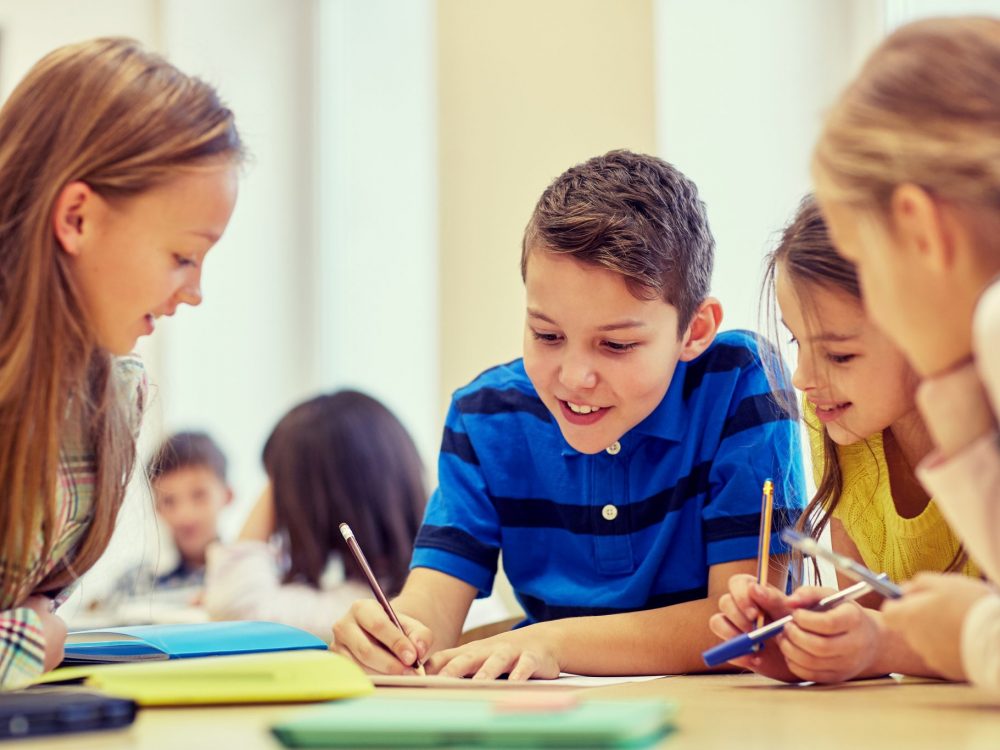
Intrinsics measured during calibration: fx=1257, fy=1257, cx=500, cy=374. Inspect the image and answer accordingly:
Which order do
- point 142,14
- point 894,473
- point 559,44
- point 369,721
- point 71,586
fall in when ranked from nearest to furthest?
point 369,721 → point 71,586 → point 894,473 → point 559,44 → point 142,14

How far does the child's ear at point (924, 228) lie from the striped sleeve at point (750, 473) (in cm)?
53

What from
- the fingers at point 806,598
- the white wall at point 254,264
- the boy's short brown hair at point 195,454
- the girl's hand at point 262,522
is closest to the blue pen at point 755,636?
the fingers at point 806,598

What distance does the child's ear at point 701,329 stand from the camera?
4.51ft

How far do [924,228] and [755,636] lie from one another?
36 cm

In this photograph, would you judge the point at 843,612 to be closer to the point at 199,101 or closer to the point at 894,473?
the point at 894,473

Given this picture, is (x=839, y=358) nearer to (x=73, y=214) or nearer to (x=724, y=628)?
(x=724, y=628)

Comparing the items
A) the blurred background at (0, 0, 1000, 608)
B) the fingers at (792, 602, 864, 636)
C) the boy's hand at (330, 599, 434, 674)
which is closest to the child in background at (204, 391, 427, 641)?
the blurred background at (0, 0, 1000, 608)

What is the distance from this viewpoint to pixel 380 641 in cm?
122

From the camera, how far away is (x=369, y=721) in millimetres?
717

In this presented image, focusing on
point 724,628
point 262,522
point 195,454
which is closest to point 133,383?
point 724,628

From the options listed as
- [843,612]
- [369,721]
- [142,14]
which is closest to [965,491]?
[843,612]

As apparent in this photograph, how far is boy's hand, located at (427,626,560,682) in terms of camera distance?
112cm

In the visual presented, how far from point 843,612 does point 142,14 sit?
3200 millimetres

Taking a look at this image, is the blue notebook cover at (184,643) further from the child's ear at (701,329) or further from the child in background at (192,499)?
the child in background at (192,499)
